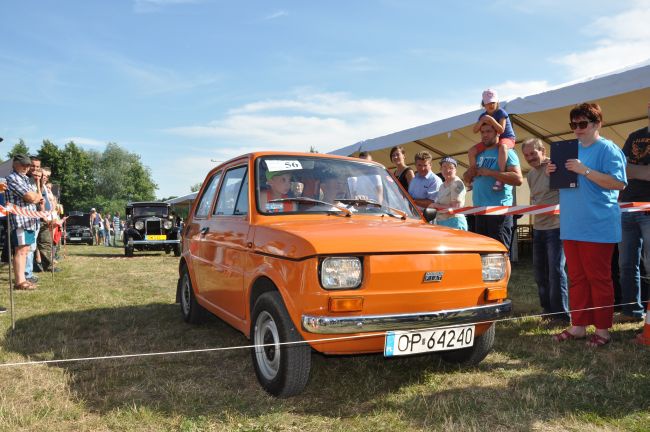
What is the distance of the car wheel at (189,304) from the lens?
4980 mm

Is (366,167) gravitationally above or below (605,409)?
above

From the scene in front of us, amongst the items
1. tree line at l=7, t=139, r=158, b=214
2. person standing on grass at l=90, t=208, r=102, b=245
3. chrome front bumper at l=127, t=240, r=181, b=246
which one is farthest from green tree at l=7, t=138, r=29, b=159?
chrome front bumper at l=127, t=240, r=181, b=246

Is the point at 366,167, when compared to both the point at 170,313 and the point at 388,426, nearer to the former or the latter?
the point at 388,426

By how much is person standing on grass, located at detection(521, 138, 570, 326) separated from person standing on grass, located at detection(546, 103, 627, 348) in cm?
57

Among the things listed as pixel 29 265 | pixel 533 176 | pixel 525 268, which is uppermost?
pixel 533 176

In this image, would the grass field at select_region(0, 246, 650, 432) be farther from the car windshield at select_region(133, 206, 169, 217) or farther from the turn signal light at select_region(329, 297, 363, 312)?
the car windshield at select_region(133, 206, 169, 217)

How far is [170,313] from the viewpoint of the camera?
5.81 meters

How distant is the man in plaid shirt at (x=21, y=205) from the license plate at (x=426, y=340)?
20.5ft

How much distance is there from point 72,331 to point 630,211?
5515 millimetres

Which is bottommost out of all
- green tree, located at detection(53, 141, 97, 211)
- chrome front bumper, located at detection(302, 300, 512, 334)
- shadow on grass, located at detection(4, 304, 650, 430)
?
shadow on grass, located at detection(4, 304, 650, 430)

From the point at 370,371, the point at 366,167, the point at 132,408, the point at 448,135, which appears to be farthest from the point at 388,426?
the point at 448,135

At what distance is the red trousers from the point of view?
391 cm

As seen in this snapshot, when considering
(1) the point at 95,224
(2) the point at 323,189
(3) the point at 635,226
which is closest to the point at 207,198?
(2) the point at 323,189

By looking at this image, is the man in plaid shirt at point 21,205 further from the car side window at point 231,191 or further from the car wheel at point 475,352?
the car wheel at point 475,352
